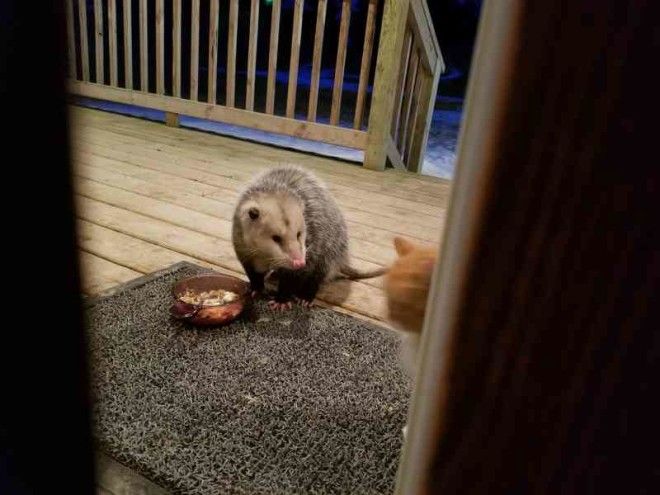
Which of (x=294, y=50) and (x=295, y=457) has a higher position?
(x=294, y=50)

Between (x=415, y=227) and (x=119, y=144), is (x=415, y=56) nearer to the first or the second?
(x=415, y=227)

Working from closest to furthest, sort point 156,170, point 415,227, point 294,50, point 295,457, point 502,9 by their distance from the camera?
point 502,9 < point 295,457 < point 415,227 < point 156,170 < point 294,50

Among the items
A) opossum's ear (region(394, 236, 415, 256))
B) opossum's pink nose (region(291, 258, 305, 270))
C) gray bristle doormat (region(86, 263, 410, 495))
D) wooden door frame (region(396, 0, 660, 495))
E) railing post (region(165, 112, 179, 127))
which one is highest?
wooden door frame (region(396, 0, 660, 495))

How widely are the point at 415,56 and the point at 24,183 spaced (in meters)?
4.66

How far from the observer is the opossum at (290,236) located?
1.94 metres

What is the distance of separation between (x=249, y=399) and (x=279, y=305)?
0.62 m


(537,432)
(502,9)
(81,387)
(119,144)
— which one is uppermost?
(502,9)

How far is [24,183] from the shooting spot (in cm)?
40

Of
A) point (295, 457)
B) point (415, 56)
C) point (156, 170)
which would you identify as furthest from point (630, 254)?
point (415, 56)

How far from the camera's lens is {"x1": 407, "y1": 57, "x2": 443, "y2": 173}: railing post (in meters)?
5.08

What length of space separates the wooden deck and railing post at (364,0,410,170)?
0.68ft

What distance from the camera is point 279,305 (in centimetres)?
198

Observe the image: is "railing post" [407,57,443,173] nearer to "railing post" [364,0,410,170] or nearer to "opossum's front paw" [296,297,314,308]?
"railing post" [364,0,410,170]

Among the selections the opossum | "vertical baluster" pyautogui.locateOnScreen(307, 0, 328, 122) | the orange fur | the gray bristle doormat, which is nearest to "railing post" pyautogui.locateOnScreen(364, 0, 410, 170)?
"vertical baluster" pyautogui.locateOnScreen(307, 0, 328, 122)
